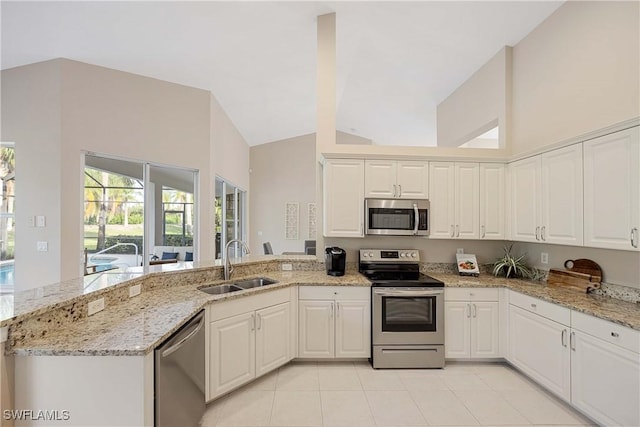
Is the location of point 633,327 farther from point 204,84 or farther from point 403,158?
point 204,84

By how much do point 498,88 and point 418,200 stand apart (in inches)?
71.1

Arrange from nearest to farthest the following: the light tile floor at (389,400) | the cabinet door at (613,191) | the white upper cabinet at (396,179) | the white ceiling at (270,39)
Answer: the cabinet door at (613,191)
the light tile floor at (389,400)
the white ceiling at (270,39)
the white upper cabinet at (396,179)

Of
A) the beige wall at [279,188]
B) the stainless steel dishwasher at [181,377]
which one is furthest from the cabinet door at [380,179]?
the beige wall at [279,188]

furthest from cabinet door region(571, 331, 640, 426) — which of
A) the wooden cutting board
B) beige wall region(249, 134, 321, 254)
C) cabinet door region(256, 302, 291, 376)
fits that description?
beige wall region(249, 134, 321, 254)

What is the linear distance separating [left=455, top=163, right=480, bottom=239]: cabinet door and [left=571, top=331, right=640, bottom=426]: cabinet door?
54.1 inches

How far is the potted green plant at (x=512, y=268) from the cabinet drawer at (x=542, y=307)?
19.0 inches

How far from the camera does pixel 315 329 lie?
2990mm

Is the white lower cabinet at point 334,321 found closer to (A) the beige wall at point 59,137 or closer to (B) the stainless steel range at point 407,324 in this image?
(B) the stainless steel range at point 407,324

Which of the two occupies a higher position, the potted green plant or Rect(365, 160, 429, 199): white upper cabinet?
Rect(365, 160, 429, 199): white upper cabinet

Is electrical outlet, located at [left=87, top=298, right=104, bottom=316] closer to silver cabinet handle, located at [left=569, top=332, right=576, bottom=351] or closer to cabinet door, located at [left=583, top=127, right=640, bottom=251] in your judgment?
silver cabinet handle, located at [left=569, top=332, right=576, bottom=351]

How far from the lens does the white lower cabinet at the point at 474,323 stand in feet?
9.86

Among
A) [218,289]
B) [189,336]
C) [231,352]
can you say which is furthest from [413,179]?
[189,336]

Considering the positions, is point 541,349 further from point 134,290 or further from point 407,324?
point 134,290

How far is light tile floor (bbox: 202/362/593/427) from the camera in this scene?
7.22 ft
